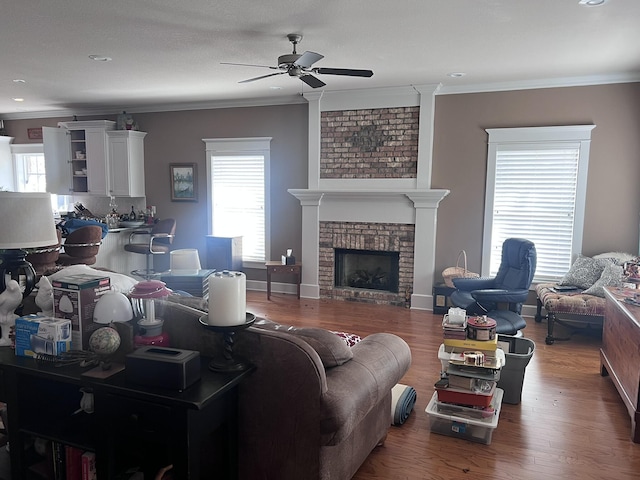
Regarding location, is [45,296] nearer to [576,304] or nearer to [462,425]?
[462,425]

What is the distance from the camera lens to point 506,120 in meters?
5.46

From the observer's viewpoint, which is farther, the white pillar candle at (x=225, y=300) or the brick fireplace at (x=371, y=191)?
the brick fireplace at (x=371, y=191)

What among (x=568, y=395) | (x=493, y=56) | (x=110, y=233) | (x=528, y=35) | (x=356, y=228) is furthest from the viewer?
(x=110, y=233)

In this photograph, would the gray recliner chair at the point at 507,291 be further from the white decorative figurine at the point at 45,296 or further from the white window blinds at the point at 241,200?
the white window blinds at the point at 241,200

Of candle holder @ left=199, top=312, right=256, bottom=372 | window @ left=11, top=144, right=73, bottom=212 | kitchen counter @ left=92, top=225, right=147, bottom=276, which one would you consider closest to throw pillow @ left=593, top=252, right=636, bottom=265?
candle holder @ left=199, top=312, right=256, bottom=372

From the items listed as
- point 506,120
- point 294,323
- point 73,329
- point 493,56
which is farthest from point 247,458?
point 506,120

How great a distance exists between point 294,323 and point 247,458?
124 inches

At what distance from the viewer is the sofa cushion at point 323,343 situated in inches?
83.6

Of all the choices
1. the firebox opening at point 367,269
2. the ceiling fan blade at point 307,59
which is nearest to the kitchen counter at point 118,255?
the firebox opening at point 367,269

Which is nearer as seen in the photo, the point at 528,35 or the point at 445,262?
the point at 528,35

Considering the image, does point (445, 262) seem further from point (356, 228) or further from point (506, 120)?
point (506, 120)

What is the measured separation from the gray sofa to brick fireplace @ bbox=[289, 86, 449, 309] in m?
3.83

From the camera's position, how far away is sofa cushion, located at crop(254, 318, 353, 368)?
212 centimetres

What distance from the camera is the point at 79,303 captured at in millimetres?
2047
